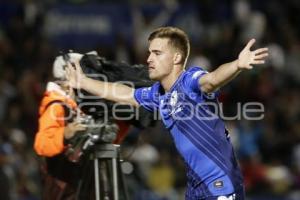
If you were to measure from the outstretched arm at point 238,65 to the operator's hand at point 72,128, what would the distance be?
1.57 m

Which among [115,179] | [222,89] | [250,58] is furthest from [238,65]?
[222,89]

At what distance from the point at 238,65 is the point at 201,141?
796 millimetres

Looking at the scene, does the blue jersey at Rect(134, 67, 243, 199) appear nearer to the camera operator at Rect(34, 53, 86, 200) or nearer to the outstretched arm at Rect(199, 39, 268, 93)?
the outstretched arm at Rect(199, 39, 268, 93)

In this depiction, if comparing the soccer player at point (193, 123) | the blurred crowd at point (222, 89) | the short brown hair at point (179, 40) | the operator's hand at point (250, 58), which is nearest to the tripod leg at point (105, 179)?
the soccer player at point (193, 123)

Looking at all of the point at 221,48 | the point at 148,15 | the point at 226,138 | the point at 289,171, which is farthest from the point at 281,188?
the point at 226,138

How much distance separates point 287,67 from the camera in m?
13.9

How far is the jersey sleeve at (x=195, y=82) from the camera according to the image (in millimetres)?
6238

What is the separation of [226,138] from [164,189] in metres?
5.27

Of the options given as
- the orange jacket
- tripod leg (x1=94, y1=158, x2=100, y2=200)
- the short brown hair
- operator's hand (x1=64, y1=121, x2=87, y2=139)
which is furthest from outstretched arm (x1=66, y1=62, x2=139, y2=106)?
the short brown hair

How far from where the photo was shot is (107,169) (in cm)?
730

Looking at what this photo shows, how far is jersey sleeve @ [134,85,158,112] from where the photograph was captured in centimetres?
689

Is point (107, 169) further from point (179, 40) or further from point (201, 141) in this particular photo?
point (179, 40)

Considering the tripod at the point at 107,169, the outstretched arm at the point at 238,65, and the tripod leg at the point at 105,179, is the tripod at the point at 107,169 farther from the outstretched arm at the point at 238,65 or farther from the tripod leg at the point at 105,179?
the outstretched arm at the point at 238,65

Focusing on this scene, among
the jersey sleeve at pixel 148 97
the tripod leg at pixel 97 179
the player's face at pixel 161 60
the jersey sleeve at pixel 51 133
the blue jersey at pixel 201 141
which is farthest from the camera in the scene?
the jersey sleeve at pixel 51 133
